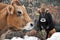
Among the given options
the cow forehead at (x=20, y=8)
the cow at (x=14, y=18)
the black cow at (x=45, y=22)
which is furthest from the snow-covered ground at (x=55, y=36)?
the cow forehead at (x=20, y=8)

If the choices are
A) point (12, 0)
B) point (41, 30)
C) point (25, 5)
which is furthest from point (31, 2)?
point (41, 30)

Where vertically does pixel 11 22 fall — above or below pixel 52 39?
above

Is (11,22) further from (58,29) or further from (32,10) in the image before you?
(58,29)

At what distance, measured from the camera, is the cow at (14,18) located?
5.85 ft

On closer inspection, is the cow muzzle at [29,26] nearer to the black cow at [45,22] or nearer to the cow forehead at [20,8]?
the black cow at [45,22]

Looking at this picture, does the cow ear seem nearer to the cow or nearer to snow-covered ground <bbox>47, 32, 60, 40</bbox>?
the cow

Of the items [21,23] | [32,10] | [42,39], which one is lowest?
[42,39]

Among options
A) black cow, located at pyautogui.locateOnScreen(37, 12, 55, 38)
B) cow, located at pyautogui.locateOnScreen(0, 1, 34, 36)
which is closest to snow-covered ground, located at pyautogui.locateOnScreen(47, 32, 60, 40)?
black cow, located at pyautogui.locateOnScreen(37, 12, 55, 38)

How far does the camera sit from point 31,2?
1826 millimetres

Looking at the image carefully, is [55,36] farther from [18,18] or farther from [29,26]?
[18,18]

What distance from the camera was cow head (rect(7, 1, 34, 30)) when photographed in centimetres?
178

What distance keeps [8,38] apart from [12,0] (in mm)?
435

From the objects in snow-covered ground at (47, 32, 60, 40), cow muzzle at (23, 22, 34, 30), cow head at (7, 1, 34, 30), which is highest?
cow head at (7, 1, 34, 30)

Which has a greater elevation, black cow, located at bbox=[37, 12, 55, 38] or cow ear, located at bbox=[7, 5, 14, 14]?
cow ear, located at bbox=[7, 5, 14, 14]
